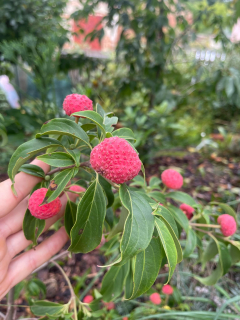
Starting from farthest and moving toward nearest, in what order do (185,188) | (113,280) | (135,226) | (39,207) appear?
(185,188) < (113,280) < (39,207) < (135,226)

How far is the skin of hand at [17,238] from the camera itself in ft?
1.77

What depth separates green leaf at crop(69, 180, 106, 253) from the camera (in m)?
0.42

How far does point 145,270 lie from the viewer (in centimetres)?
39

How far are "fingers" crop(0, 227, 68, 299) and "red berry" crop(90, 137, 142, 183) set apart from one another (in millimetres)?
439

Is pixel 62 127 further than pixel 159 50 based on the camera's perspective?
No

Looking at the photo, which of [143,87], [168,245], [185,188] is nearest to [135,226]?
[168,245]

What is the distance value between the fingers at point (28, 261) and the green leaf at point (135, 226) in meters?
0.42

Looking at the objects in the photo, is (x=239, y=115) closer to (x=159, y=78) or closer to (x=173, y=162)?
(x=173, y=162)

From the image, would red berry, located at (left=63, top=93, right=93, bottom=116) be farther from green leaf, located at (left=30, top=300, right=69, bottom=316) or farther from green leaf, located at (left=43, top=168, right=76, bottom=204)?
green leaf, located at (left=30, top=300, right=69, bottom=316)

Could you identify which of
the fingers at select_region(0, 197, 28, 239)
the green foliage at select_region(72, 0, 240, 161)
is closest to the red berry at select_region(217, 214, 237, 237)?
the fingers at select_region(0, 197, 28, 239)

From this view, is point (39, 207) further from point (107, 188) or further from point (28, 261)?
point (28, 261)

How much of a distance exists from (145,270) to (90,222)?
131 millimetres

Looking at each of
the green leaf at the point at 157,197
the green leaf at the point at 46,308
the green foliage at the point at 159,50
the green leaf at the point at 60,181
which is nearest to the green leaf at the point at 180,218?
the green leaf at the point at 157,197

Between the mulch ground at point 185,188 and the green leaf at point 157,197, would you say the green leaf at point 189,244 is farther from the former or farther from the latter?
the mulch ground at point 185,188
